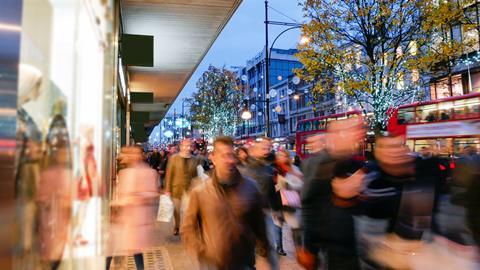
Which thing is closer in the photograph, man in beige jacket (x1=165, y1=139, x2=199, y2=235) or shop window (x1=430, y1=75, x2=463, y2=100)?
man in beige jacket (x1=165, y1=139, x2=199, y2=235)

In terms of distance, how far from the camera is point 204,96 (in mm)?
52500

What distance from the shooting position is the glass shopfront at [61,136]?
181 centimetres

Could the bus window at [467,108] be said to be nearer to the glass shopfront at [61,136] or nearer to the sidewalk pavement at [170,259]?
the sidewalk pavement at [170,259]

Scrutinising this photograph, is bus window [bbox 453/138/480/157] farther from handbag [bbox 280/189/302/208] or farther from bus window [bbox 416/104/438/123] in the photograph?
handbag [bbox 280/189/302/208]

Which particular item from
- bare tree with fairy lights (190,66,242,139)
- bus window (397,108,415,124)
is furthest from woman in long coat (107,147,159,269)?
bare tree with fairy lights (190,66,242,139)

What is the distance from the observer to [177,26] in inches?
414

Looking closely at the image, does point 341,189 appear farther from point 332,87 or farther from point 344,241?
point 332,87

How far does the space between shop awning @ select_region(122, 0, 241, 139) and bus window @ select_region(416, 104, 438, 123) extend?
11.5 meters

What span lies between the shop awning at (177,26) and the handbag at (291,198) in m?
4.72

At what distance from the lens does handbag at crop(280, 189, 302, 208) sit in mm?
6227

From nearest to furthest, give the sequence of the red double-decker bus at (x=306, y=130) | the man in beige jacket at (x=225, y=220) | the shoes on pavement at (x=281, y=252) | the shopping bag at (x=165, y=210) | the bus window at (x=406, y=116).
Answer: the man in beige jacket at (x=225, y=220), the shopping bag at (x=165, y=210), the shoes on pavement at (x=281, y=252), the bus window at (x=406, y=116), the red double-decker bus at (x=306, y=130)

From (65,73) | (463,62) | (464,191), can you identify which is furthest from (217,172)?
(463,62)

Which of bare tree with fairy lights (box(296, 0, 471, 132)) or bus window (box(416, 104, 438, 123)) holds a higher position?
bare tree with fairy lights (box(296, 0, 471, 132))

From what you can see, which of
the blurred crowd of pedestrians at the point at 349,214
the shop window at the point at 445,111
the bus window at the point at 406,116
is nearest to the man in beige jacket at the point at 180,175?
the blurred crowd of pedestrians at the point at 349,214
